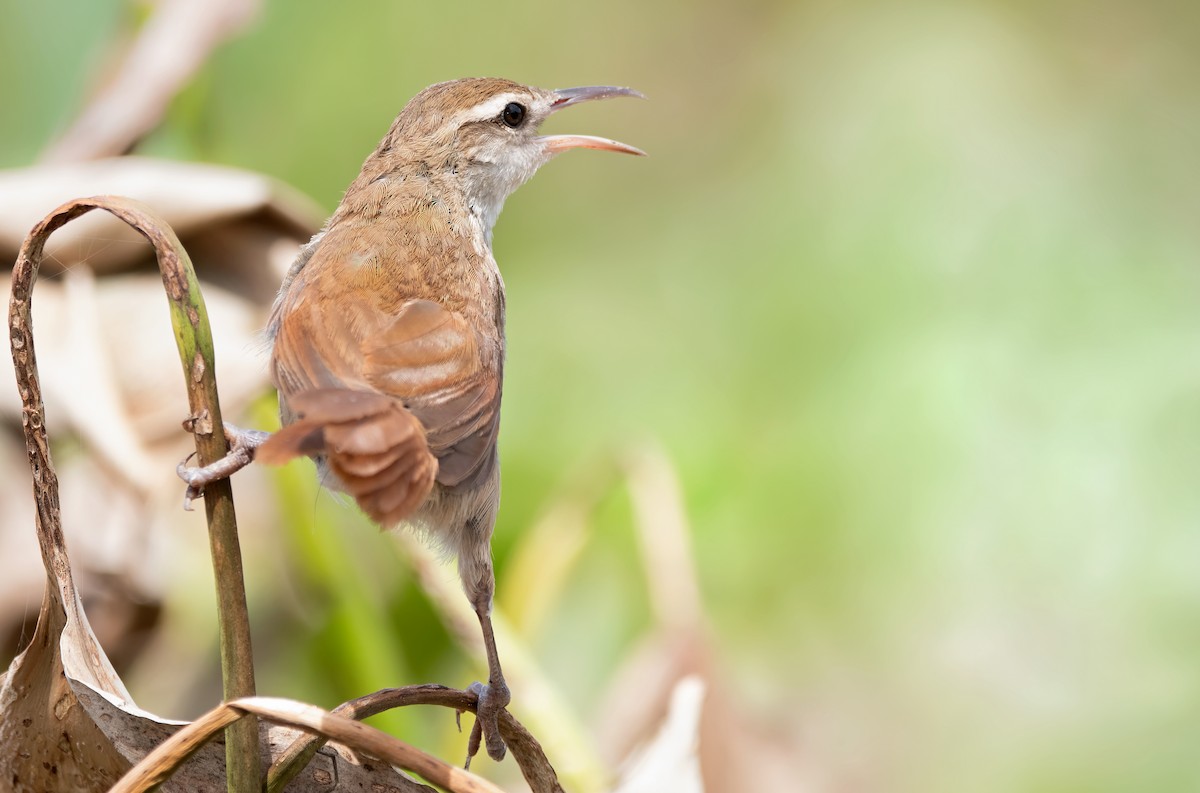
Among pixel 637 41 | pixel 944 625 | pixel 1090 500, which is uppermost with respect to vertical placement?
pixel 637 41

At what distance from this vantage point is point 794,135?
5.00 meters

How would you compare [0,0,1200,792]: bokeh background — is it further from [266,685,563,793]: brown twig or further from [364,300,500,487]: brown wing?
[266,685,563,793]: brown twig

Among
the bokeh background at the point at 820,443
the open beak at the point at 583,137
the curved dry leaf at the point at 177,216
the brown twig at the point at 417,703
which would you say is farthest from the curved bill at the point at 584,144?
the brown twig at the point at 417,703

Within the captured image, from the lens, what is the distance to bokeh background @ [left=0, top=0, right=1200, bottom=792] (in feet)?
8.71

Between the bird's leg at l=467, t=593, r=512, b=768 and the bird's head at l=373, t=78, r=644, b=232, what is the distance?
29.1 inches

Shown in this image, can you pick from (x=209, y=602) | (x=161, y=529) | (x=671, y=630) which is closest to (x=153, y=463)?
(x=161, y=529)

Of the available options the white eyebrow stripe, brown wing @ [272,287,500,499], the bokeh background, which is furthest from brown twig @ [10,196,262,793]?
the white eyebrow stripe

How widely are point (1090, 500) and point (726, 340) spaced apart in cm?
123

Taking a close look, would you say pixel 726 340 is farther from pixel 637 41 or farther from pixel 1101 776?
pixel 637 41

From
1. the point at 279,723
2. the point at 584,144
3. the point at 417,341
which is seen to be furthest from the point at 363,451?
the point at 584,144

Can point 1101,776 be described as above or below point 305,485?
above

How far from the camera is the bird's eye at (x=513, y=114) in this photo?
7.06ft

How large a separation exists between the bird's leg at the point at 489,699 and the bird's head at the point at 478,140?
0.74 m

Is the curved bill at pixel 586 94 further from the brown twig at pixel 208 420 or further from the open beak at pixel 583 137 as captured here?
the brown twig at pixel 208 420
